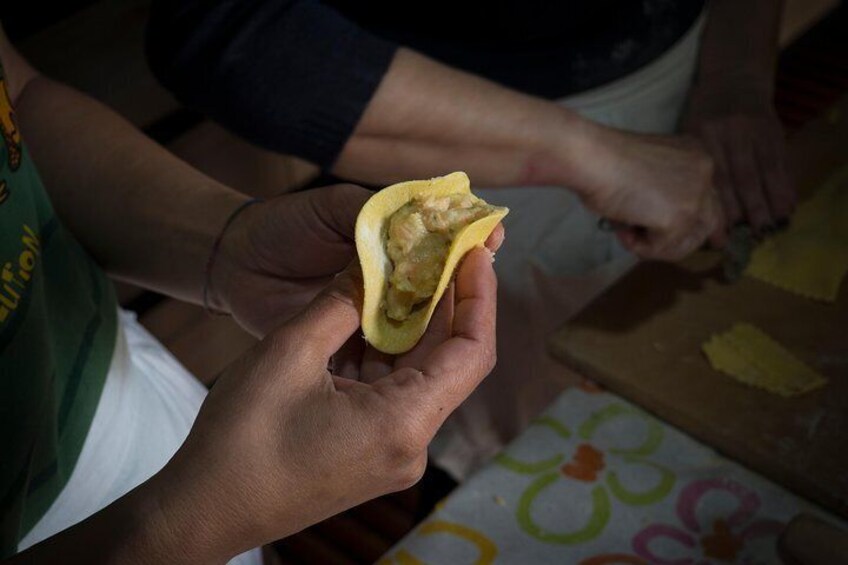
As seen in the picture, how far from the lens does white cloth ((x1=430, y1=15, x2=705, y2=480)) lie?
1.26 meters

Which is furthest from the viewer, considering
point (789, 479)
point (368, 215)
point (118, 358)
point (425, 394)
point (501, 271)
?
point (501, 271)

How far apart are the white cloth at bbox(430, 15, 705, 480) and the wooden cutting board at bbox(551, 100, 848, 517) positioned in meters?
0.16

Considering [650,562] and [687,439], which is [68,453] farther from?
[687,439]

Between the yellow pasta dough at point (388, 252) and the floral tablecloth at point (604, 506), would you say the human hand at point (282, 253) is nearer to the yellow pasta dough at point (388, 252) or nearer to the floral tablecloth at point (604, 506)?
the yellow pasta dough at point (388, 252)

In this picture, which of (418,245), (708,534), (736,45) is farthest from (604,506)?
(736,45)

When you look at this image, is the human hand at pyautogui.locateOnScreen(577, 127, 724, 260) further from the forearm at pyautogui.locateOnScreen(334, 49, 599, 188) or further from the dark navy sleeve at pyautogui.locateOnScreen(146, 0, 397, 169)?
the dark navy sleeve at pyautogui.locateOnScreen(146, 0, 397, 169)

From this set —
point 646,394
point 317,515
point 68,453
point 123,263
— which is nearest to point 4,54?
point 123,263

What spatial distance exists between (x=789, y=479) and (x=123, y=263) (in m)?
0.65

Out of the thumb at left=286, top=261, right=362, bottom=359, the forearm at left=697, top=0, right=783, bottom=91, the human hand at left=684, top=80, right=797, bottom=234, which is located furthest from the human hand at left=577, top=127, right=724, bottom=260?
the thumb at left=286, top=261, right=362, bottom=359

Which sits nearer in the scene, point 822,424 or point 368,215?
point 368,215

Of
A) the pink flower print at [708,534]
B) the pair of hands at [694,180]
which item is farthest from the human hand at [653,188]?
the pink flower print at [708,534]

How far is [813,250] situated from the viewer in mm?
1149

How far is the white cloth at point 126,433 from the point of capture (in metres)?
0.69

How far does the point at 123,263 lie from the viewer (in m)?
0.83
